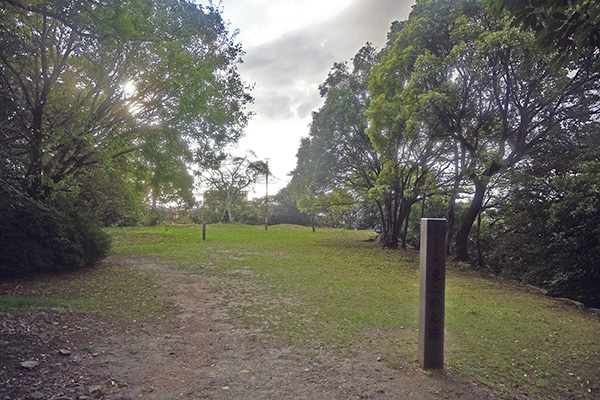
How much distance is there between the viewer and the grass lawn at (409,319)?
12.8ft

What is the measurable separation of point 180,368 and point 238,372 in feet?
2.17

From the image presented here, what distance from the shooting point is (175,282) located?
27.2 feet

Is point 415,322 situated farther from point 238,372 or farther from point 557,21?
point 557,21

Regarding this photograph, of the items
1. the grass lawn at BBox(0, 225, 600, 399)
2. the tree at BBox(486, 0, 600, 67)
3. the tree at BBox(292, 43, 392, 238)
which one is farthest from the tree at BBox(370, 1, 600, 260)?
the tree at BBox(486, 0, 600, 67)

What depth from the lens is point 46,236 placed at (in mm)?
7746

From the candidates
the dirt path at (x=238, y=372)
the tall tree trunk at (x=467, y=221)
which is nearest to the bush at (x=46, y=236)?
the dirt path at (x=238, y=372)

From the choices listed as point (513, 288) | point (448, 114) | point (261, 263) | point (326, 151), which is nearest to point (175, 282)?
point (261, 263)

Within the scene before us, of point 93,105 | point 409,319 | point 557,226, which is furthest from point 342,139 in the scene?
point 409,319

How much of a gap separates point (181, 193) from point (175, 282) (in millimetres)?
5431

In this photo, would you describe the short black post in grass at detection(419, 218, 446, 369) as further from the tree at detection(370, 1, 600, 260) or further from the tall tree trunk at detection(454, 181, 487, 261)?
the tall tree trunk at detection(454, 181, 487, 261)

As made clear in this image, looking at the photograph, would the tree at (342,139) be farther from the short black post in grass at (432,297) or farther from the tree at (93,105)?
the short black post in grass at (432,297)

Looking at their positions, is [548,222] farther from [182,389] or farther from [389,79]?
[182,389]

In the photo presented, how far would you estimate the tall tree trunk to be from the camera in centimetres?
1190

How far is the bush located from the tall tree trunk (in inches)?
474
